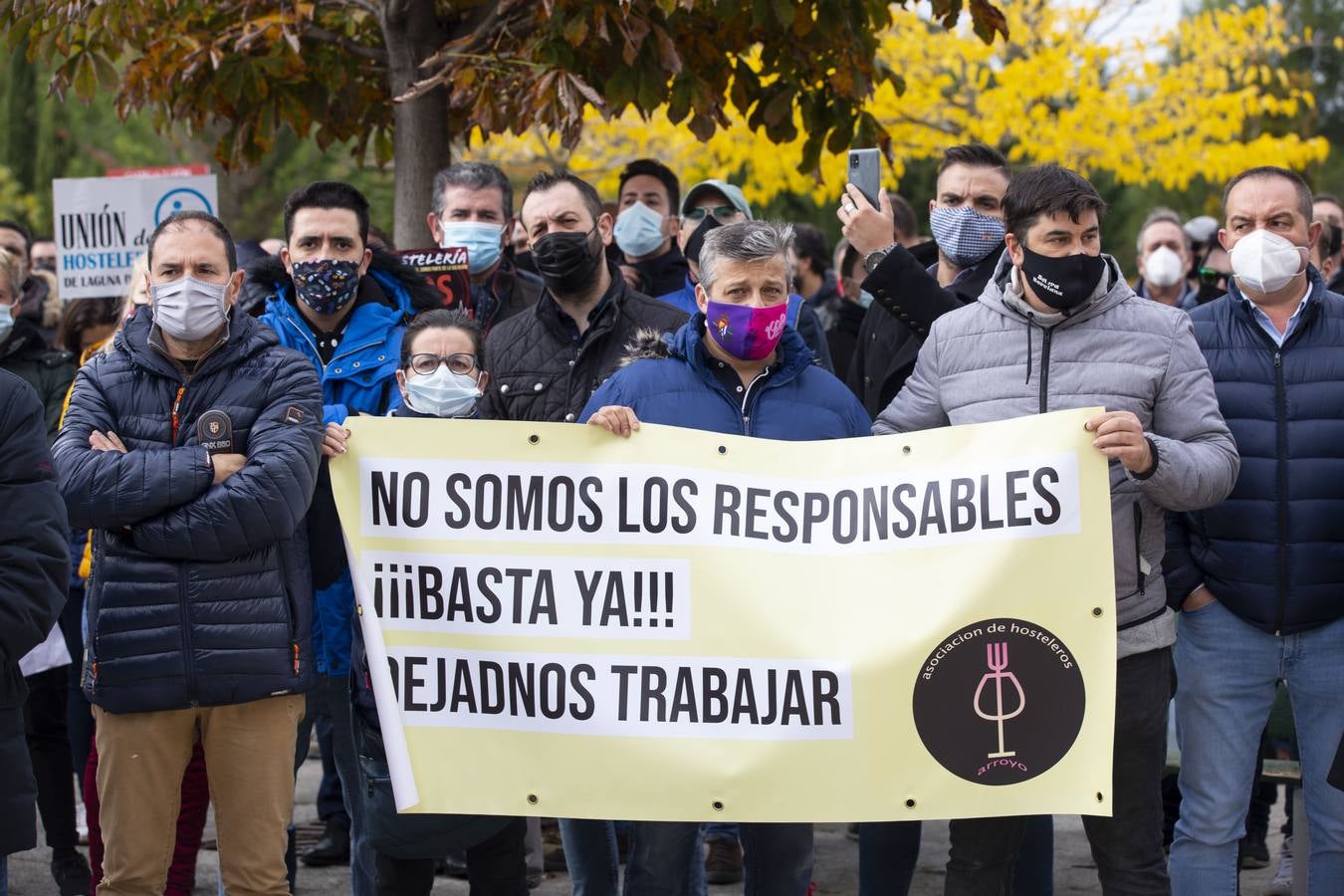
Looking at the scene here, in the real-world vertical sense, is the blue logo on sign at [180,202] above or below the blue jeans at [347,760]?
above

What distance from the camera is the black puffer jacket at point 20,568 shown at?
3900 millimetres

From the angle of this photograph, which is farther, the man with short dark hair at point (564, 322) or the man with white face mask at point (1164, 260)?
the man with white face mask at point (1164, 260)

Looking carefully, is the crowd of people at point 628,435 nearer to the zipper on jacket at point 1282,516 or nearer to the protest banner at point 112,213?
the zipper on jacket at point 1282,516

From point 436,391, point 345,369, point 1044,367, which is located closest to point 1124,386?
point 1044,367

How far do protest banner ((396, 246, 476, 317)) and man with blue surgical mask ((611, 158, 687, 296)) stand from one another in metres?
1.24

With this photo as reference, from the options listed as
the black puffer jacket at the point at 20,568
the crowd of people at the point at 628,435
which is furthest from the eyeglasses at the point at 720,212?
the black puffer jacket at the point at 20,568

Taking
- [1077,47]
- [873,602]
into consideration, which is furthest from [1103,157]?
[873,602]

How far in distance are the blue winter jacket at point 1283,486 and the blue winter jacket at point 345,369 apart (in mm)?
2506

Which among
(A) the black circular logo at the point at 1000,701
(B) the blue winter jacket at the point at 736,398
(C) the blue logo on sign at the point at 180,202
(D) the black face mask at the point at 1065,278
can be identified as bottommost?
(A) the black circular logo at the point at 1000,701

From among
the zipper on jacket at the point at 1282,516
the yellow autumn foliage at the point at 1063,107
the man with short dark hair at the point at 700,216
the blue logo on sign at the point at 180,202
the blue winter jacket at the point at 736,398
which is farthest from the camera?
the yellow autumn foliage at the point at 1063,107

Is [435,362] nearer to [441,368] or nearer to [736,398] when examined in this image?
[441,368]

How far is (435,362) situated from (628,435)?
79 cm

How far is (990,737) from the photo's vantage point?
4.34 metres

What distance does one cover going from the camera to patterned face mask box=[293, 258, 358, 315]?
527 cm
